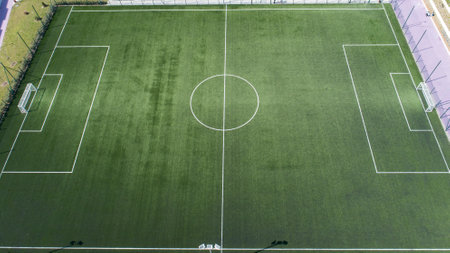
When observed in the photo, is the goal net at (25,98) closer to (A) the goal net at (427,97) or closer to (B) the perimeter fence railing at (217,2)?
(B) the perimeter fence railing at (217,2)

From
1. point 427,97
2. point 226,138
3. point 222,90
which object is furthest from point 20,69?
point 427,97

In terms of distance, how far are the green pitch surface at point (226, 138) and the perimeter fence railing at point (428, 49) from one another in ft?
3.27

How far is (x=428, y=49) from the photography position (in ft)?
86.6

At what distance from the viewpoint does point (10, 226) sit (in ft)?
63.8

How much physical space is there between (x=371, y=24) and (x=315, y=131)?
509 inches

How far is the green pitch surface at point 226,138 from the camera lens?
19.1 meters

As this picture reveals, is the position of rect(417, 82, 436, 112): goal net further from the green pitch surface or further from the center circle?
the center circle

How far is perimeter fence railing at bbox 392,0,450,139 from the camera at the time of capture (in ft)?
78.2

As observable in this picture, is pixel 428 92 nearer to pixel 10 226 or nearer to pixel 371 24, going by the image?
pixel 371 24

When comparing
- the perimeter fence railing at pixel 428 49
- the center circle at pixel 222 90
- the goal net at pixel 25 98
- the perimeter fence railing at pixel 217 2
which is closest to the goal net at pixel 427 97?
the perimeter fence railing at pixel 428 49

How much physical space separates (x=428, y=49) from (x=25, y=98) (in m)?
33.2

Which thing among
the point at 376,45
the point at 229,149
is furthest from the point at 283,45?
the point at 229,149

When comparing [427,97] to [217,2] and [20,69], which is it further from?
[20,69]

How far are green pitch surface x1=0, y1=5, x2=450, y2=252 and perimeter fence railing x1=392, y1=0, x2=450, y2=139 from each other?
39.3 inches
